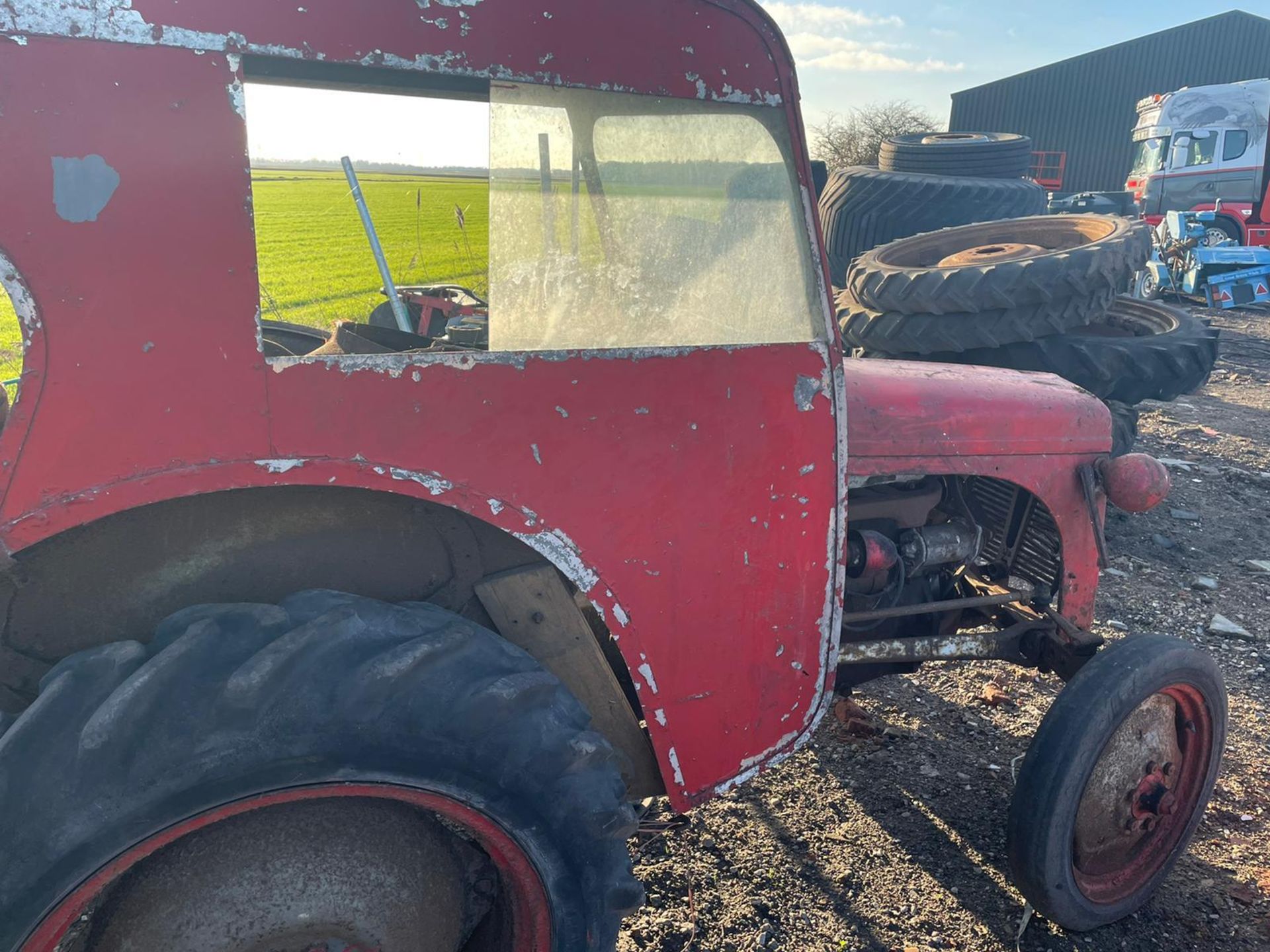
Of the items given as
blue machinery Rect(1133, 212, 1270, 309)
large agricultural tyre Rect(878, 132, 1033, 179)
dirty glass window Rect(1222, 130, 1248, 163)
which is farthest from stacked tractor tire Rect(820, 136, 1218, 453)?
dirty glass window Rect(1222, 130, 1248, 163)

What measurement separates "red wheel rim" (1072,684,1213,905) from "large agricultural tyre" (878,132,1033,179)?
22.3 feet

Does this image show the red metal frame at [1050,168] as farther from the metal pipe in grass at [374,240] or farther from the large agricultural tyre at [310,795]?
the large agricultural tyre at [310,795]

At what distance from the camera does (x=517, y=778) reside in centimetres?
156

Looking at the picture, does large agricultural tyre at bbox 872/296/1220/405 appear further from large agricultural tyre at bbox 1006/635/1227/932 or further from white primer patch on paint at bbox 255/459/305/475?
white primer patch on paint at bbox 255/459/305/475

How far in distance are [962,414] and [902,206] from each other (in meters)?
4.91

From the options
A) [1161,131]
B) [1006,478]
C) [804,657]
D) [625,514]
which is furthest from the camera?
[1161,131]

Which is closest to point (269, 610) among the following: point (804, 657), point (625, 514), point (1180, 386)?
point (625, 514)

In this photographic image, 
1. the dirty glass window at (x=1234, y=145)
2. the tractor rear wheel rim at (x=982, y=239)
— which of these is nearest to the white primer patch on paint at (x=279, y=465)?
the tractor rear wheel rim at (x=982, y=239)

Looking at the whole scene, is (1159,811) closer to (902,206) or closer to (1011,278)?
(1011,278)

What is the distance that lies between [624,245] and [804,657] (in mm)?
1102

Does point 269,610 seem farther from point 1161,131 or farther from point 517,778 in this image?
point 1161,131

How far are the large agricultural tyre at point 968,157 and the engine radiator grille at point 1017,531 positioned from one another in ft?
20.4

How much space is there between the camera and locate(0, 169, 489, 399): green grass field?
1470 millimetres

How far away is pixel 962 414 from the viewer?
2525 mm
